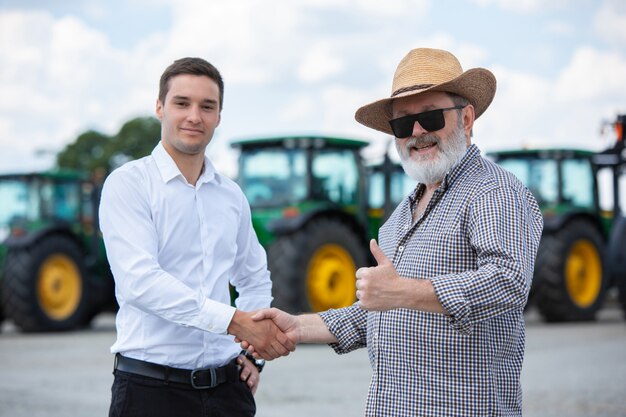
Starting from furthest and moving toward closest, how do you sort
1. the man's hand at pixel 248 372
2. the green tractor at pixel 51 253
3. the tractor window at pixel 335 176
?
the green tractor at pixel 51 253, the tractor window at pixel 335 176, the man's hand at pixel 248 372

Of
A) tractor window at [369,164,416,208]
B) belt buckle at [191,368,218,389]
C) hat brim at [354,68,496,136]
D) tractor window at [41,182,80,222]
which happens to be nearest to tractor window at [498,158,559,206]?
tractor window at [369,164,416,208]

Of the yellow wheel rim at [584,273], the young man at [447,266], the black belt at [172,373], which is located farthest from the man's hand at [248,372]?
the yellow wheel rim at [584,273]

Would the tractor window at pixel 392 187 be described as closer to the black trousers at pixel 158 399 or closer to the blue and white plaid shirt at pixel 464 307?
the black trousers at pixel 158 399

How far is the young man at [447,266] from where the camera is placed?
9.21 feet

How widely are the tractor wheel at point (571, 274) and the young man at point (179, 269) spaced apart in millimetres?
11152

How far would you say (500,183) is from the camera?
9.76 feet

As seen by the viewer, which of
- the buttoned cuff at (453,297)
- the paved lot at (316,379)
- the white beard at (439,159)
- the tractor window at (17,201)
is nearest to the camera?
the buttoned cuff at (453,297)

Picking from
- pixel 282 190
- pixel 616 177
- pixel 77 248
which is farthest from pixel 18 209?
pixel 616 177

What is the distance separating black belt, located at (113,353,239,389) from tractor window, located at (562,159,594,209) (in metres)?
12.2

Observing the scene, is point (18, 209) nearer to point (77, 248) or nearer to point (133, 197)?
point (77, 248)

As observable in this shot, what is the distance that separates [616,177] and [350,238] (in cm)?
502

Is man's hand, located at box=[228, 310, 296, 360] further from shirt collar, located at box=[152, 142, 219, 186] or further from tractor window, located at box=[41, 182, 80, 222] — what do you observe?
tractor window, located at box=[41, 182, 80, 222]

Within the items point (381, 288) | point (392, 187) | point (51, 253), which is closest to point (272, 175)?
point (392, 187)

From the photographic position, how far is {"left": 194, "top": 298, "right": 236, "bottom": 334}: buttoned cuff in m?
3.29
